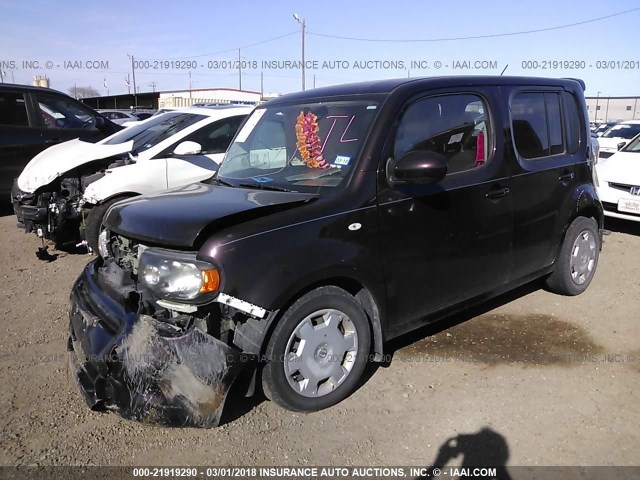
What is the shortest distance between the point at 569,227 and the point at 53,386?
4379 millimetres

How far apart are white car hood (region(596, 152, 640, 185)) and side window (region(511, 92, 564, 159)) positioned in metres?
3.57

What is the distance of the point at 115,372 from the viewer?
8.89ft

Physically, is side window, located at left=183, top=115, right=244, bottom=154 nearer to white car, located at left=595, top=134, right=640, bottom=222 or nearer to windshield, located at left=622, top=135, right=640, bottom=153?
white car, located at left=595, top=134, right=640, bottom=222

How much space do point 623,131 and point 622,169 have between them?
971 cm

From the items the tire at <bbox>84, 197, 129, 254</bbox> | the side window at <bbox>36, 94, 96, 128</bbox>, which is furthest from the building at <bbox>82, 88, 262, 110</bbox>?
the tire at <bbox>84, 197, 129, 254</bbox>

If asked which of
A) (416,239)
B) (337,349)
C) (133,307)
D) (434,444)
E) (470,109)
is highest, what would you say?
(470,109)

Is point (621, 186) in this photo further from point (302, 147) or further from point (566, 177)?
point (302, 147)

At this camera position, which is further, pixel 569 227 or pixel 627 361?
pixel 569 227

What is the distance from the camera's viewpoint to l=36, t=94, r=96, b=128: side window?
8.84m

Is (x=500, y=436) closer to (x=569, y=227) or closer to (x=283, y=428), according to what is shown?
(x=283, y=428)

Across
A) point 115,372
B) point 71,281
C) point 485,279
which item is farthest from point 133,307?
point 71,281

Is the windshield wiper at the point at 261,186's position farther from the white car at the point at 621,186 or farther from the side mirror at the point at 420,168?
the white car at the point at 621,186

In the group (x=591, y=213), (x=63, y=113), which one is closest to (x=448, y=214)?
(x=591, y=213)

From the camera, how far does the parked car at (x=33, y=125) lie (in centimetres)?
855
